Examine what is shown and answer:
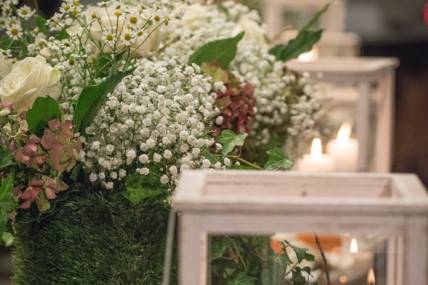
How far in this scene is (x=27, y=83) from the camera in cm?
120

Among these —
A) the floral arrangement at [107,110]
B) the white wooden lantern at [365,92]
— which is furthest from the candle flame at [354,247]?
the white wooden lantern at [365,92]

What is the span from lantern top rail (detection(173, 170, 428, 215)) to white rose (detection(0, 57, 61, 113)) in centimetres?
39

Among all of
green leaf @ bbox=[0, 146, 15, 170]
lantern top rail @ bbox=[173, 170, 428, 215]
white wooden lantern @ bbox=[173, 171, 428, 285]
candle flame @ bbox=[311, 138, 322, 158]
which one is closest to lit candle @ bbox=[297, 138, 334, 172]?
candle flame @ bbox=[311, 138, 322, 158]

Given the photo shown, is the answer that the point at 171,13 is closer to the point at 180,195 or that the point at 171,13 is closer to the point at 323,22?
the point at 180,195

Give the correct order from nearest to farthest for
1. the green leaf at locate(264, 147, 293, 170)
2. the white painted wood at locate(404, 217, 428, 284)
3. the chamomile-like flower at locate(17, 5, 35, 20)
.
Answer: the white painted wood at locate(404, 217, 428, 284)
the green leaf at locate(264, 147, 293, 170)
the chamomile-like flower at locate(17, 5, 35, 20)

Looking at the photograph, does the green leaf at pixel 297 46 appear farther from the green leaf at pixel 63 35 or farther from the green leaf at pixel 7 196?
the green leaf at pixel 7 196

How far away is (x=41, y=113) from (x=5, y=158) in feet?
0.23

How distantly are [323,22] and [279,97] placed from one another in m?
2.73

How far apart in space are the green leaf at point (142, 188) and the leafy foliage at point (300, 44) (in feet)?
1.95

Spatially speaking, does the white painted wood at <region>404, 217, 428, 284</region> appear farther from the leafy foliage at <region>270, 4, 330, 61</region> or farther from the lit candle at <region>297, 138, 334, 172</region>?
the lit candle at <region>297, 138, 334, 172</region>

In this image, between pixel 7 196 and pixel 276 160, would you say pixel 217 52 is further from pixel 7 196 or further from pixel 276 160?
pixel 7 196

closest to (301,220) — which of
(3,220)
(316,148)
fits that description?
(3,220)

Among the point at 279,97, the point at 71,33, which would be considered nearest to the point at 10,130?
the point at 71,33

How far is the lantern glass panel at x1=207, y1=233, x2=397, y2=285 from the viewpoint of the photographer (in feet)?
2.93
